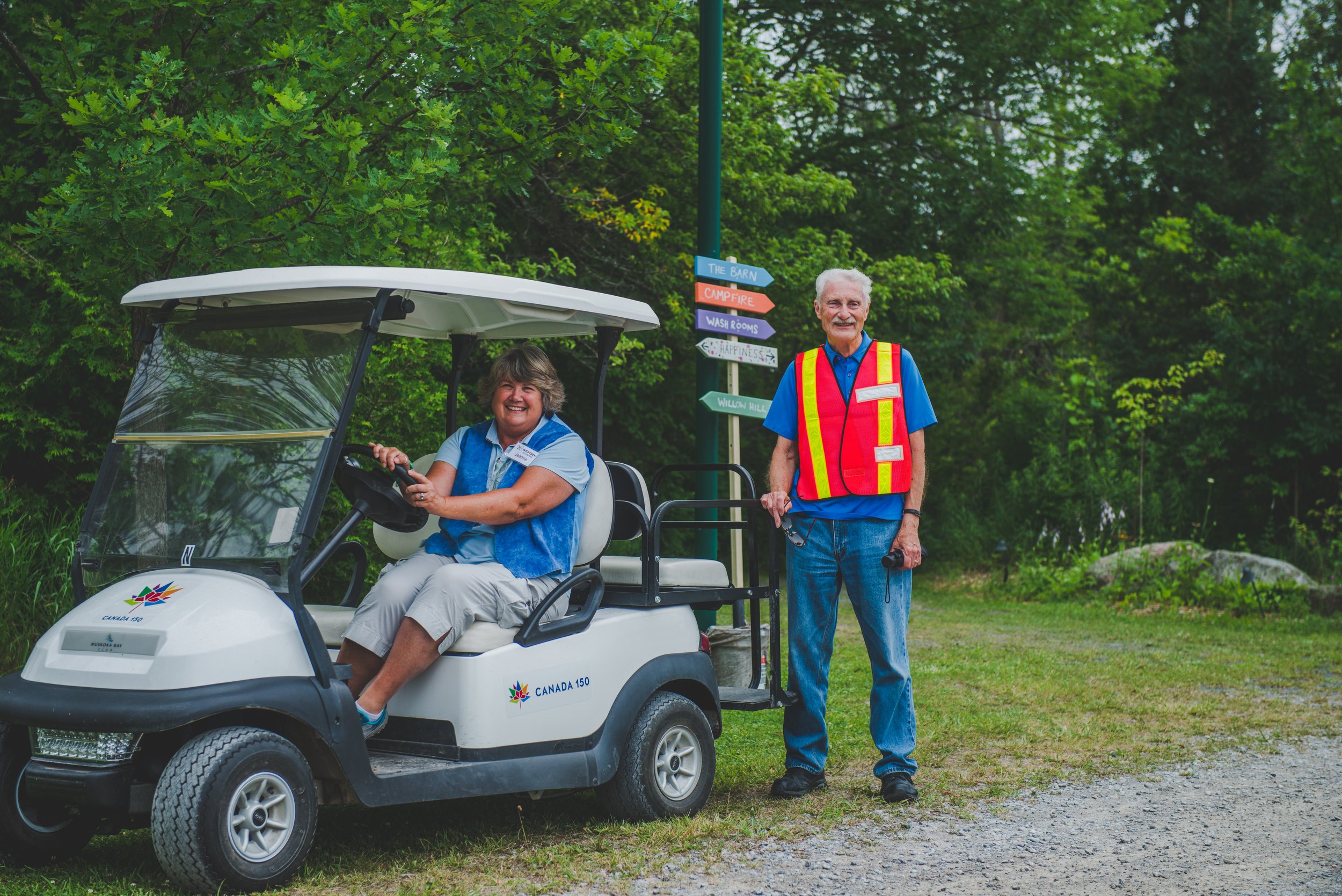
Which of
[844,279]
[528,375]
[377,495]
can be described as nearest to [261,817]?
[377,495]

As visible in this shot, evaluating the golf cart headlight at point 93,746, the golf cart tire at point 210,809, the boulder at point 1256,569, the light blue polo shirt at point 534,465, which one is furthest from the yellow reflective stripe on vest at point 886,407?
the boulder at point 1256,569

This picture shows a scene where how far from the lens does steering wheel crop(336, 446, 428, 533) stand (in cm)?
411

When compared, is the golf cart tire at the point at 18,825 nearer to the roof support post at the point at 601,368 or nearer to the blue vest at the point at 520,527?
the blue vest at the point at 520,527

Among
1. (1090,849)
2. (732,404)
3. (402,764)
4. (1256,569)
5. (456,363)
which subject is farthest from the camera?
(1256,569)

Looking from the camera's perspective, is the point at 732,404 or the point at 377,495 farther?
the point at 732,404

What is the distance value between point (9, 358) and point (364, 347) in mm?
4576

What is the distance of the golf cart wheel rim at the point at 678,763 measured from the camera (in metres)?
4.61

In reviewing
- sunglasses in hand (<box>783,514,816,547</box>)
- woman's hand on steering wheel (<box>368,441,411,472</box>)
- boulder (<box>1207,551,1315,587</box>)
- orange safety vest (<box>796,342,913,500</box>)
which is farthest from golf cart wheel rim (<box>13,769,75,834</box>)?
boulder (<box>1207,551,1315,587</box>)

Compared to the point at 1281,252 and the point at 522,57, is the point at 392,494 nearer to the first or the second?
the point at 522,57

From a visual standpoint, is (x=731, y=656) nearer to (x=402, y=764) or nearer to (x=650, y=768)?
(x=650, y=768)

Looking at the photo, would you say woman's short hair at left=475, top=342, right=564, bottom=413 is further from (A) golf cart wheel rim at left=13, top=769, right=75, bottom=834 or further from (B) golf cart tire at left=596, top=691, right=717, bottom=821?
(A) golf cart wheel rim at left=13, top=769, right=75, bottom=834

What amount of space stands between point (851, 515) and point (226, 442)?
228 cm

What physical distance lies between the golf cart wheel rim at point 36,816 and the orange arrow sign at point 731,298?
12.7 ft

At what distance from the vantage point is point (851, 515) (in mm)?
4941
